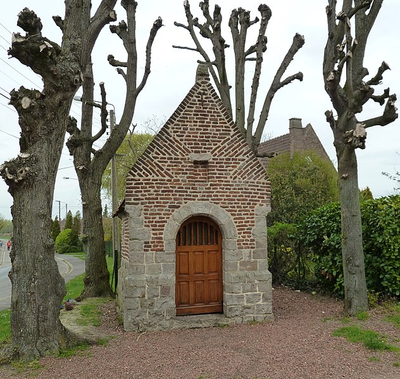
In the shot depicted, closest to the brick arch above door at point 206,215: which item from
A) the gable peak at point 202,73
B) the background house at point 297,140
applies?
the gable peak at point 202,73

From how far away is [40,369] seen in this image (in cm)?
554

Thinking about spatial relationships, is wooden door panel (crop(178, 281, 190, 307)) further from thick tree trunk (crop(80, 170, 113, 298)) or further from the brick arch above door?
thick tree trunk (crop(80, 170, 113, 298))

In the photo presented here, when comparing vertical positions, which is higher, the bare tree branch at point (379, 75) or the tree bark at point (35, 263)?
the bare tree branch at point (379, 75)

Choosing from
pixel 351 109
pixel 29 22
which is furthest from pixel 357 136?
pixel 29 22

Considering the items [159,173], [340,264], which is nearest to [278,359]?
[159,173]

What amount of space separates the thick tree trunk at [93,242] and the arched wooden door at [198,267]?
3922 millimetres

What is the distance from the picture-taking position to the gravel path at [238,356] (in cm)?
535

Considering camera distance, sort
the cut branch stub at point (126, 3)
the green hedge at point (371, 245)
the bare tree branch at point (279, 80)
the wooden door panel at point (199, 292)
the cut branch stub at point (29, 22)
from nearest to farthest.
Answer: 1. the cut branch stub at point (29, 22)
2. the wooden door panel at point (199, 292)
3. the green hedge at point (371, 245)
4. the cut branch stub at point (126, 3)
5. the bare tree branch at point (279, 80)

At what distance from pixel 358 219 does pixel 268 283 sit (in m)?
2.47

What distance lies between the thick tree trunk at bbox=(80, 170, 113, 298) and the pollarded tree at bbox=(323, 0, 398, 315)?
6.72 m

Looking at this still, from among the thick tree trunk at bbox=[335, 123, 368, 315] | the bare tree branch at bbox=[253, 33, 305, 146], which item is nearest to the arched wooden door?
the thick tree trunk at bbox=[335, 123, 368, 315]

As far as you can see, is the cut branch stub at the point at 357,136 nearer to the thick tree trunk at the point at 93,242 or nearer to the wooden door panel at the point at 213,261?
the wooden door panel at the point at 213,261

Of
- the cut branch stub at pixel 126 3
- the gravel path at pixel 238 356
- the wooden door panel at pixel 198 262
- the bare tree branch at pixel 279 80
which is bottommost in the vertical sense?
the gravel path at pixel 238 356

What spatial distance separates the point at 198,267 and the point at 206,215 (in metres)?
1.17
